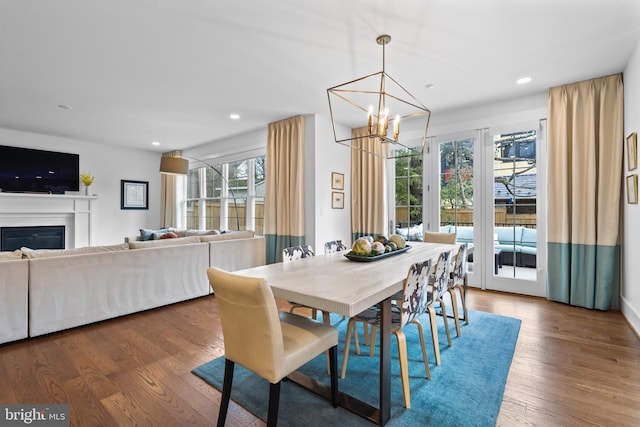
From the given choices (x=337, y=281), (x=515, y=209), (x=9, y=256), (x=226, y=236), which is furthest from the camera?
(x=226, y=236)

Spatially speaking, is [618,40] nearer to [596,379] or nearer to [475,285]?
[596,379]

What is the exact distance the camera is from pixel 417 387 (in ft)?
6.26

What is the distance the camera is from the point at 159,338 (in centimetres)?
266

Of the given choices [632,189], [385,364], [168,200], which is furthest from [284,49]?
[168,200]

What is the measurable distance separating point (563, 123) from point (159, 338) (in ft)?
15.2

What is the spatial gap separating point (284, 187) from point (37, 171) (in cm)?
451

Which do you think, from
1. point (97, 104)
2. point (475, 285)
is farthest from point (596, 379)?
point (97, 104)

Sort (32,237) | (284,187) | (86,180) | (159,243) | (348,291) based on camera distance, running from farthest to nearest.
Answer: (86,180), (32,237), (284,187), (159,243), (348,291)

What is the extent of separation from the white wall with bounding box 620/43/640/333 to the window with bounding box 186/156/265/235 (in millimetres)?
4672

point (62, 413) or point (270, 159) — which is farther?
point (270, 159)

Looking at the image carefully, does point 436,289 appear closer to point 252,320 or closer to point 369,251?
point 369,251

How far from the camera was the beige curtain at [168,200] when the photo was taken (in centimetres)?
695

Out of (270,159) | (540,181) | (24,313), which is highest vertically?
(270,159)

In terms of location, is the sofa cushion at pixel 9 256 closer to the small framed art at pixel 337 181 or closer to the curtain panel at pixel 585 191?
the small framed art at pixel 337 181
